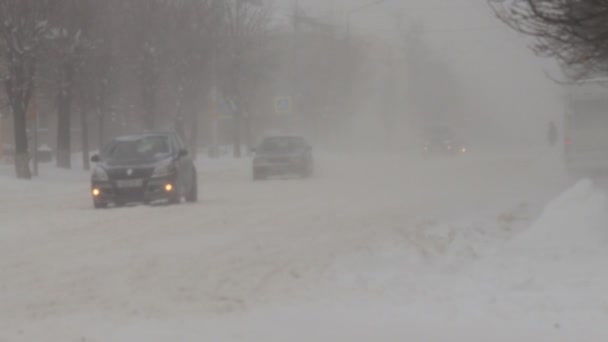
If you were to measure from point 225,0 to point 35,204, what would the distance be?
31.1m

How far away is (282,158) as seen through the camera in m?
35.8

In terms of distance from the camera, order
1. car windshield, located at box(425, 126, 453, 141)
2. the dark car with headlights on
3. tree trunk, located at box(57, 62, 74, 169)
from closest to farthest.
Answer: the dark car with headlights on, tree trunk, located at box(57, 62, 74, 169), car windshield, located at box(425, 126, 453, 141)

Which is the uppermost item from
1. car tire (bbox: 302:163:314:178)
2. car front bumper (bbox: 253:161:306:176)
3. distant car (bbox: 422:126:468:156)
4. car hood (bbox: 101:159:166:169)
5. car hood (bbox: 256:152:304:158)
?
car hood (bbox: 101:159:166:169)

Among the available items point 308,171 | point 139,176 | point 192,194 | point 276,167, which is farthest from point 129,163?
point 308,171

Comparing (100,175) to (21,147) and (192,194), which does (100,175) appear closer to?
(192,194)

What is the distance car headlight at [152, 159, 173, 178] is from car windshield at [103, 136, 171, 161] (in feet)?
1.45

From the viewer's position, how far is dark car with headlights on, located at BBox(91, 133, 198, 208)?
21.7 meters

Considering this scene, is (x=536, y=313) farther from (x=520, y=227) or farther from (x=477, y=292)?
(x=520, y=227)

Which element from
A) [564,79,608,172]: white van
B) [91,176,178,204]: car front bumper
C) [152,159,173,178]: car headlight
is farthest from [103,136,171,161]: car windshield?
[564,79,608,172]: white van

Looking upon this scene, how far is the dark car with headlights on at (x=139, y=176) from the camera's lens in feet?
71.1

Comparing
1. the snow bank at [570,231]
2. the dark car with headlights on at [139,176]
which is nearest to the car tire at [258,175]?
the dark car with headlights on at [139,176]

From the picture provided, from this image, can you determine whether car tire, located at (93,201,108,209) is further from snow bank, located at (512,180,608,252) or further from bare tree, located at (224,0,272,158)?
bare tree, located at (224,0,272,158)

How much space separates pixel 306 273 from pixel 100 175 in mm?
11124

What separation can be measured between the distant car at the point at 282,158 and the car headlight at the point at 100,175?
552 inches
